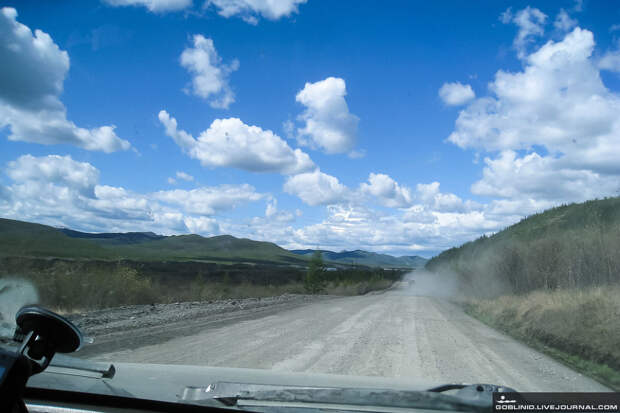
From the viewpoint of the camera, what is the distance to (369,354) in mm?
8477

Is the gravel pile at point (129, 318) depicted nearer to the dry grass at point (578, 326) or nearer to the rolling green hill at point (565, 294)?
the rolling green hill at point (565, 294)

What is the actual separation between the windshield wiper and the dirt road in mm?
3964

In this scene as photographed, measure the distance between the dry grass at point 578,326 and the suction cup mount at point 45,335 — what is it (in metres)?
8.43

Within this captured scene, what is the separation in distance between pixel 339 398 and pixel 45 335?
5.93ft

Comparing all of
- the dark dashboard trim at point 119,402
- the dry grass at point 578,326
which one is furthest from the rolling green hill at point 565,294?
the dark dashboard trim at point 119,402

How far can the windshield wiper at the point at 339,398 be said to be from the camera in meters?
2.81

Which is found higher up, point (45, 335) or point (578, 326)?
point (45, 335)

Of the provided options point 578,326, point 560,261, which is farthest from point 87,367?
point 560,261

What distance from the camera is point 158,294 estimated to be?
1975 centimetres

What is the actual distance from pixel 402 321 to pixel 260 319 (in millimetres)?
4891

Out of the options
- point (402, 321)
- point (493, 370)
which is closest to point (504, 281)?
point (402, 321)

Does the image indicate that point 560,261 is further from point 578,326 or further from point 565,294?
point 578,326

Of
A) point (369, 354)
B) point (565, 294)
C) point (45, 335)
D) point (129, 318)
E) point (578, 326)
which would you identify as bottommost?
point (129, 318)

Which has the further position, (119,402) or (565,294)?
(565,294)
